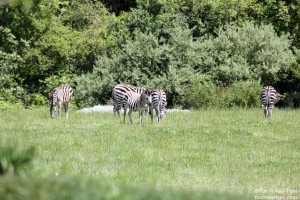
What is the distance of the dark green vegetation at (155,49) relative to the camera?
36531mm

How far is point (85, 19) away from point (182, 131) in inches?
878

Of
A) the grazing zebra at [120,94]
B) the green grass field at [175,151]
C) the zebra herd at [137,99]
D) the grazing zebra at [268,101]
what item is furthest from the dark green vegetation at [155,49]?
the green grass field at [175,151]

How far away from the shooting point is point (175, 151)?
52.8 feet

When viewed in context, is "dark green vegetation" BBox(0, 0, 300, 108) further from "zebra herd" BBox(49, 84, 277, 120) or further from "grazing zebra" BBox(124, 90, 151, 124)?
"grazing zebra" BBox(124, 90, 151, 124)

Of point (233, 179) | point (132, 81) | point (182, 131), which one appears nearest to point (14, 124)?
point (182, 131)

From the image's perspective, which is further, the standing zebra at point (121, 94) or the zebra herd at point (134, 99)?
the standing zebra at point (121, 94)

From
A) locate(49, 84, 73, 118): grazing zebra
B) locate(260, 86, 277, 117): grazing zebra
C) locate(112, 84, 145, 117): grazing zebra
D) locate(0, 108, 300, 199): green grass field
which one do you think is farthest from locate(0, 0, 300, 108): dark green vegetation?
locate(0, 108, 300, 199): green grass field

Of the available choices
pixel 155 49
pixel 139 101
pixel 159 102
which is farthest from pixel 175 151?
pixel 155 49

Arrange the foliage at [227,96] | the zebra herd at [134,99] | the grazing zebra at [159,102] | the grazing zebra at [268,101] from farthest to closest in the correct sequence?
1. the foliage at [227,96]
2. the grazing zebra at [268,101]
3. the grazing zebra at [159,102]
4. the zebra herd at [134,99]

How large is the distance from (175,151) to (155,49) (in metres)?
22.1

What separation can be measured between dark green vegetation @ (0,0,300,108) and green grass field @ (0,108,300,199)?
1103 cm

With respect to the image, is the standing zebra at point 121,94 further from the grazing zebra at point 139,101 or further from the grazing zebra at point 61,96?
the grazing zebra at point 61,96

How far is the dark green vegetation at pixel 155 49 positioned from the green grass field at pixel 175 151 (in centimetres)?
1103

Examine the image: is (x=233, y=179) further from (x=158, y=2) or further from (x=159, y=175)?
(x=158, y=2)
